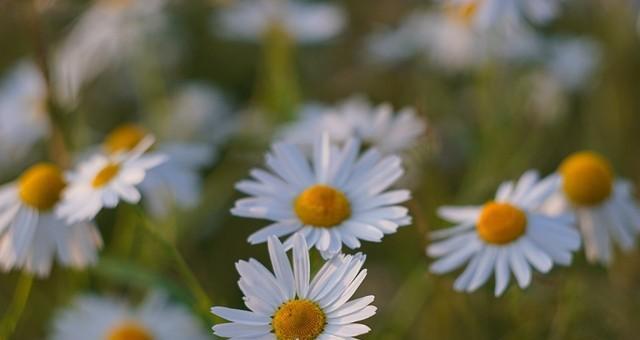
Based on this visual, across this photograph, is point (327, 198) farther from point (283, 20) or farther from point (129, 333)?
point (283, 20)

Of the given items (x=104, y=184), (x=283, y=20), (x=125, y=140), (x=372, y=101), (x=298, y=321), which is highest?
(x=283, y=20)

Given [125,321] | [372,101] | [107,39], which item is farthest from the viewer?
[372,101]

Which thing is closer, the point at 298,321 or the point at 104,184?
the point at 298,321

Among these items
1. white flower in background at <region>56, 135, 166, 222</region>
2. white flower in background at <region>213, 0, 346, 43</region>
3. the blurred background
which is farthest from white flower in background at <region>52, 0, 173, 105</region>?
white flower in background at <region>56, 135, 166, 222</region>

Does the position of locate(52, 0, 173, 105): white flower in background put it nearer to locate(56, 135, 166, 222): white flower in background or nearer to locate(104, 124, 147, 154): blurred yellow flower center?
locate(104, 124, 147, 154): blurred yellow flower center

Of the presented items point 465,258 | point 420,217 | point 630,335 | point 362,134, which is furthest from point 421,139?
point 630,335

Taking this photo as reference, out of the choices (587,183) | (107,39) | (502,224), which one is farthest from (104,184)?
(107,39)
